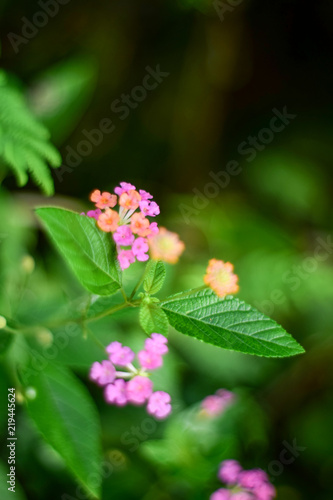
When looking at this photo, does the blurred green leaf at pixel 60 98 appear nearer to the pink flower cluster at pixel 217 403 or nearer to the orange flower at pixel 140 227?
the pink flower cluster at pixel 217 403

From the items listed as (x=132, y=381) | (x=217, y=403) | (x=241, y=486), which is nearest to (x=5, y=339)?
(x=132, y=381)

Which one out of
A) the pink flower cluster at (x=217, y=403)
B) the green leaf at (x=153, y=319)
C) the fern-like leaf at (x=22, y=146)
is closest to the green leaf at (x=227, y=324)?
the green leaf at (x=153, y=319)

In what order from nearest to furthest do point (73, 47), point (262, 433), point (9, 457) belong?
point (9, 457) < point (262, 433) < point (73, 47)

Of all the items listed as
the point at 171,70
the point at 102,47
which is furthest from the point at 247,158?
the point at 102,47

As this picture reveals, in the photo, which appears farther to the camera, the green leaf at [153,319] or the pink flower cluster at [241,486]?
the pink flower cluster at [241,486]

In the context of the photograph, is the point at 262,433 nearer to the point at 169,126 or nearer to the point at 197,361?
the point at 197,361

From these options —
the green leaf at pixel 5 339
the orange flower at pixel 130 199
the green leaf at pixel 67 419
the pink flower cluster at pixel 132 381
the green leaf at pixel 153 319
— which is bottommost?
the green leaf at pixel 67 419

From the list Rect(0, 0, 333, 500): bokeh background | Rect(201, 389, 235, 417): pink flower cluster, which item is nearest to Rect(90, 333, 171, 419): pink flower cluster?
Rect(0, 0, 333, 500): bokeh background

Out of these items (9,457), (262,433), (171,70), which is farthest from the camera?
(171,70)
